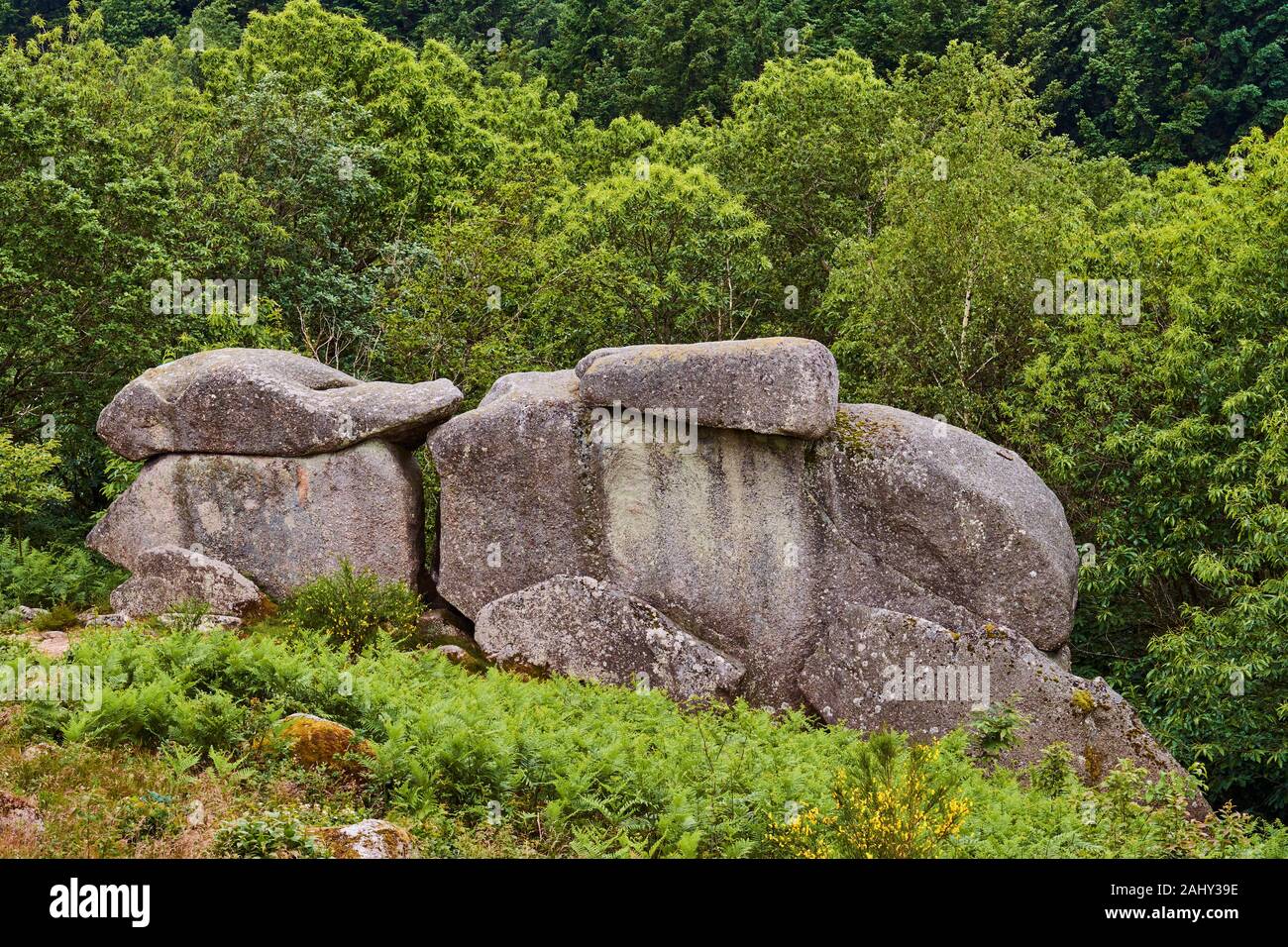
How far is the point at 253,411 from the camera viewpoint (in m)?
19.8

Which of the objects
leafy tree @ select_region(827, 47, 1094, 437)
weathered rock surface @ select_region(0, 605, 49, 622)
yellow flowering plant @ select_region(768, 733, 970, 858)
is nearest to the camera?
yellow flowering plant @ select_region(768, 733, 970, 858)

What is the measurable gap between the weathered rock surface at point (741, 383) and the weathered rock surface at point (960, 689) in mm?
3080

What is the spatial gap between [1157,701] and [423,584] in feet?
39.9

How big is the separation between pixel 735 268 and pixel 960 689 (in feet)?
48.8

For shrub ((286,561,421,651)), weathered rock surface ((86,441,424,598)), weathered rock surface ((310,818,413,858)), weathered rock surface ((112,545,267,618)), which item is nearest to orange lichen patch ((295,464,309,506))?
weathered rock surface ((86,441,424,598))

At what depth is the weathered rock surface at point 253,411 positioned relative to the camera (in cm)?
1969

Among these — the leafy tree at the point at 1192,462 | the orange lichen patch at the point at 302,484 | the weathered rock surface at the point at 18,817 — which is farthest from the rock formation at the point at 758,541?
the weathered rock surface at the point at 18,817

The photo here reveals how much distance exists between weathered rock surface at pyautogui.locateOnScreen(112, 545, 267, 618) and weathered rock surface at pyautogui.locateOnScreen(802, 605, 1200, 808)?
8.83 meters

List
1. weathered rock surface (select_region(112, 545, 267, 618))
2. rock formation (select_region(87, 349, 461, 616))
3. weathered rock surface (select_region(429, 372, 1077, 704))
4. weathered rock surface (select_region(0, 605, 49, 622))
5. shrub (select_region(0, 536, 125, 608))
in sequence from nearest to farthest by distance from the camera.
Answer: weathered rock surface (select_region(429, 372, 1077, 704)), weathered rock surface (select_region(0, 605, 49, 622)), weathered rock surface (select_region(112, 545, 267, 618)), rock formation (select_region(87, 349, 461, 616)), shrub (select_region(0, 536, 125, 608))

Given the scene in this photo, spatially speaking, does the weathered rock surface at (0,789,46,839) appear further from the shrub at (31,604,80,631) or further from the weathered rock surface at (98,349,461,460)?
the weathered rock surface at (98,349,461,460)

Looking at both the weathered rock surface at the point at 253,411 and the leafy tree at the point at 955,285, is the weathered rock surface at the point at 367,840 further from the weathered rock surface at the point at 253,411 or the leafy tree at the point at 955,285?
the leafy tree at the point at 955,285

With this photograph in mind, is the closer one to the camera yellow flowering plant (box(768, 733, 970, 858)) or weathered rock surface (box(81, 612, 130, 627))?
yellow flowering plant (box(768, 733, 970, 858))

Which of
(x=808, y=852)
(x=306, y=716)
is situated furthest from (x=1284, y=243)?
(x=306, y=716)

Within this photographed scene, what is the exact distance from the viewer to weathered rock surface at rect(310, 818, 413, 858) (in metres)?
Result: 8.87
